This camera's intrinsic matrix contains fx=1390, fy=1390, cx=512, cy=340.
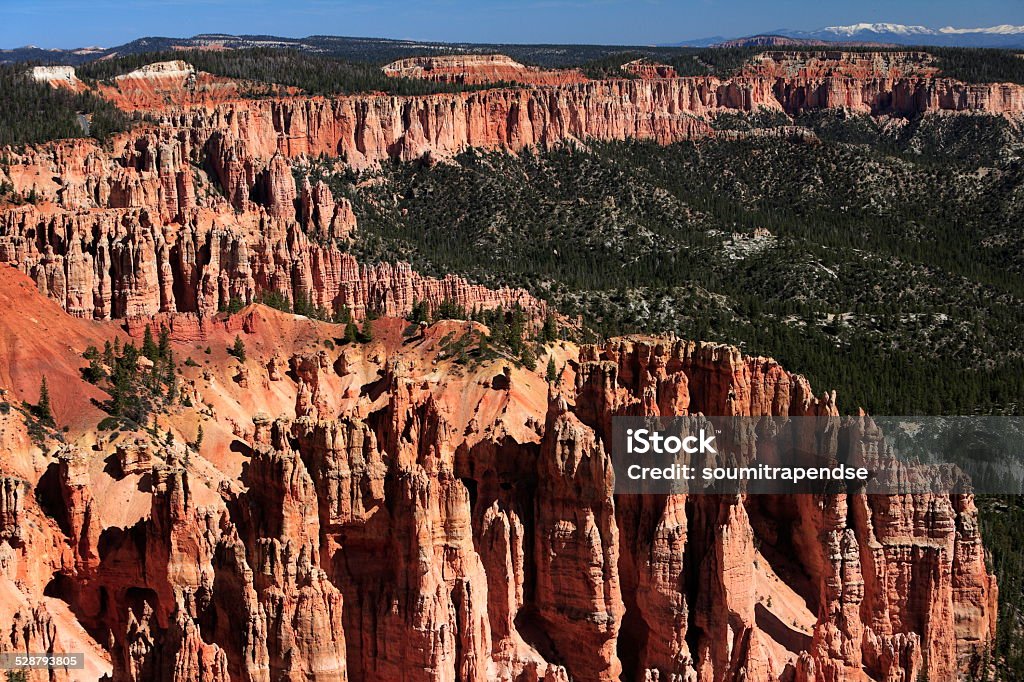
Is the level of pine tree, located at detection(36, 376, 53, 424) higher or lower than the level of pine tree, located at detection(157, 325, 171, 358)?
lower

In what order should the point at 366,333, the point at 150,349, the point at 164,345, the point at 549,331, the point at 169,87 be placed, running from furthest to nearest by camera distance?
the point at 169,87
the point at 549,331
the point at 366,333
the point at 164,345
the point at 150,349

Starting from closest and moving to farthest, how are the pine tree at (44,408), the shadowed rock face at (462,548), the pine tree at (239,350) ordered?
the shadowed rock face at (462,548), the pine tree at (44,408), the pine tree at (239,350)

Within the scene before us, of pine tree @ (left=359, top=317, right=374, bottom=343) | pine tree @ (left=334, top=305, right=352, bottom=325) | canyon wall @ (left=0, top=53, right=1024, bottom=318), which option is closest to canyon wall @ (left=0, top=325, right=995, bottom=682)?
pine tree @ (left=359, top=317, right=374, bottom=343)

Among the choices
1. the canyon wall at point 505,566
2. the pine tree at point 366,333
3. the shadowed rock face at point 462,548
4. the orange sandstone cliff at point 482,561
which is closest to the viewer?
the canyon wall at point 505,566

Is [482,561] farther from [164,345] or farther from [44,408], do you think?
[164,345]

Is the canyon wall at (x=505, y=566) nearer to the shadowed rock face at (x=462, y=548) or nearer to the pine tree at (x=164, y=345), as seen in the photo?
the shadowed rock face at (x=462, y=548)

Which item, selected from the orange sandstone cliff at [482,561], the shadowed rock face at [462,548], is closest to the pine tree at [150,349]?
the shadowed rock face at [462,548]

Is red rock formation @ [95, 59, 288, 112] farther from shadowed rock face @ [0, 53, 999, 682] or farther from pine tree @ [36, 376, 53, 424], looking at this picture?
pine tree @ [36, 376, 53, 424]

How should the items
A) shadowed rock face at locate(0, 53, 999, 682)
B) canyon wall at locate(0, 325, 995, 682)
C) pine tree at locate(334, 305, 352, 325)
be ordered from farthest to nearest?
pine tree at locate(334, 305, 352, 325)
shadowed rock face at locate(0, 53, 999, 682)
canyon wall at locate(0, 325, 995, 682)

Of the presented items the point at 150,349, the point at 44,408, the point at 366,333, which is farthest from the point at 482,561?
the point at 366,333

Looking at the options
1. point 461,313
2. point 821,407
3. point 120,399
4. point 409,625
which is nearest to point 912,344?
point 461,313

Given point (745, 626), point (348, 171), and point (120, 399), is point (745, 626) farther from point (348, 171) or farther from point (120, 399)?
point (348, 171)
